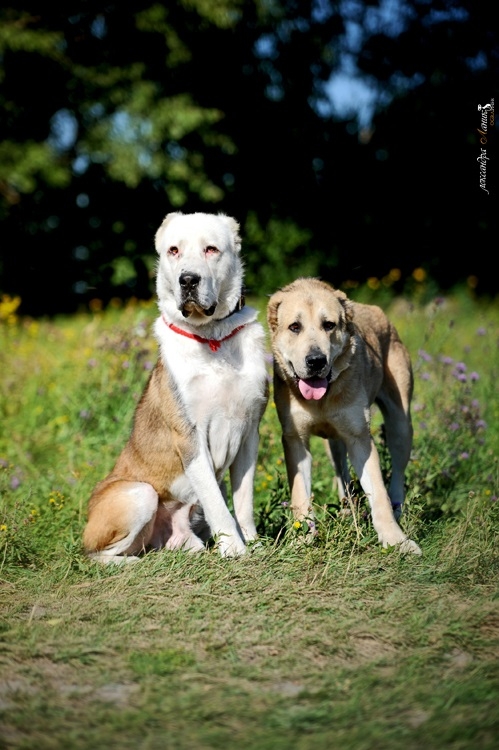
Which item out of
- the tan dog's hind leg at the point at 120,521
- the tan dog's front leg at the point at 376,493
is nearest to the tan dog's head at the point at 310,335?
the tan dog's front leg at the point at 376,493

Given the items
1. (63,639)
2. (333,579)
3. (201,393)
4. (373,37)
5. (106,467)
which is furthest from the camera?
(373,37)

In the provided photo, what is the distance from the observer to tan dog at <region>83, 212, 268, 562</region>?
179 inches

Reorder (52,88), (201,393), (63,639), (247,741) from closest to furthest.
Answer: (247,741) < (63,639) < (201,393) < (52,88)

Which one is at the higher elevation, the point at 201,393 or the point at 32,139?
the point at 32,139

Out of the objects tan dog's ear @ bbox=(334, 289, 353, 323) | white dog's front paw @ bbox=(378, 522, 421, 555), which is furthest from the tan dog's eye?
white dog's front paw @ bbox=(378, 522, 421, 555)

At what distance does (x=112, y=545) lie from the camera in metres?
4.70

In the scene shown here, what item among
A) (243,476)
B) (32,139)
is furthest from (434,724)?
(32,139)

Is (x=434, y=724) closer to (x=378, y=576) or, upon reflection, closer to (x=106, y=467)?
(x=378, y=576)

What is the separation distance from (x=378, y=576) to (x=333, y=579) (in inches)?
8.9

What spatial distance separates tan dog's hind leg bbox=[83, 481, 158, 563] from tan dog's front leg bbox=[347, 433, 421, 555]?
3.76 feet

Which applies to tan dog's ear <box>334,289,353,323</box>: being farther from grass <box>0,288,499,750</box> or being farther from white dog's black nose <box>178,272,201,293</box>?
grass <box>0,288,499,750</box>

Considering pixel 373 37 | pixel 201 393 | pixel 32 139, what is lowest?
pixel 201 393

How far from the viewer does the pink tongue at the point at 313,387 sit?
4.59m

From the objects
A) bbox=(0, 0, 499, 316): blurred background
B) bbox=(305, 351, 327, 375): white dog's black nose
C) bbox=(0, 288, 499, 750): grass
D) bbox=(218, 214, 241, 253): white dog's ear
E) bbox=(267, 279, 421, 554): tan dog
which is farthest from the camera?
bbox=(0, 0, 499, 316): blurred background
